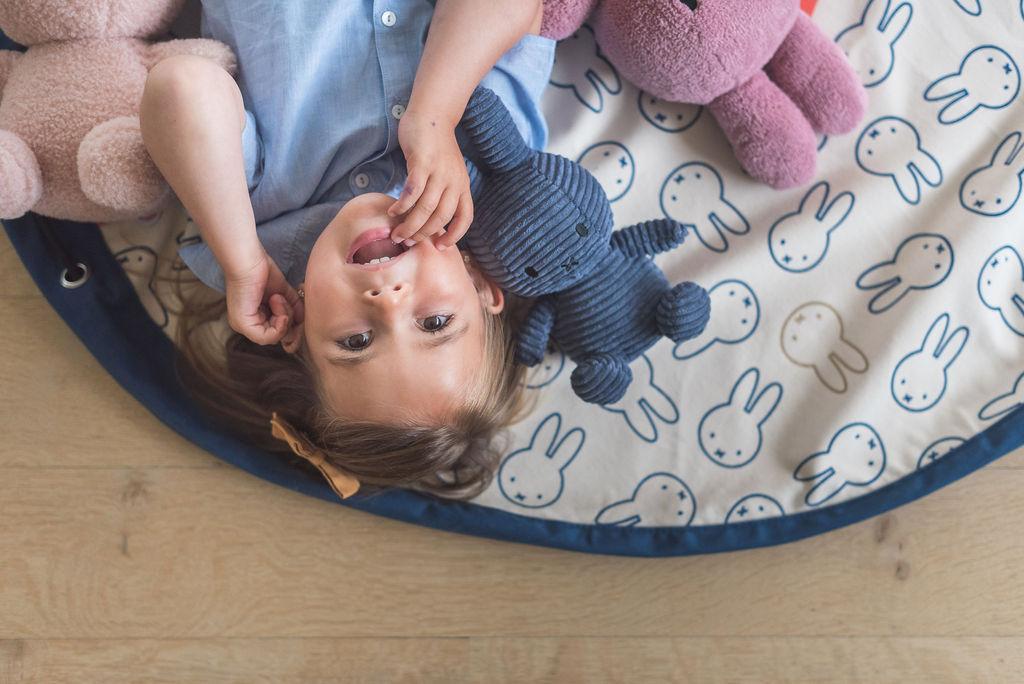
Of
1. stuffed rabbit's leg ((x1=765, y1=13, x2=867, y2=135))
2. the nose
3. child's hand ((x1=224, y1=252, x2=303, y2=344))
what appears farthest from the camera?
stuffed rabbit's leg ((x1=765, y1=13, x2=867, y2=135))

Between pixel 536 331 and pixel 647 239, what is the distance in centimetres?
14

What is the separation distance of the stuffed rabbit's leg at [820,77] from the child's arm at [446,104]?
292 mm

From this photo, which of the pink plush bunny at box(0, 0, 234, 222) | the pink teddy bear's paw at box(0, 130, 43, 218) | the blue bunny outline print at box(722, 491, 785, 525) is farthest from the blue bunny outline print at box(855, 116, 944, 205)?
the pink teddy bear's paw at box(0, 130, 43, 218)

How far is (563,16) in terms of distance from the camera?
0.85 metres

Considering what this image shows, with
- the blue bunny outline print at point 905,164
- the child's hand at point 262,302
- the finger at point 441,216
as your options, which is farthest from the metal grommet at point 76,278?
the blue bunny outline print at point 905,164

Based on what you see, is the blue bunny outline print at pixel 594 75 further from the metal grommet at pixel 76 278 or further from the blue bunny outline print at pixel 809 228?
the metal grommet at pixel 76 278

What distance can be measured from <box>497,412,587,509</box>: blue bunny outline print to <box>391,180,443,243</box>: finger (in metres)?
0.31

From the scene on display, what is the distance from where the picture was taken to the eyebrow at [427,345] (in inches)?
28.1

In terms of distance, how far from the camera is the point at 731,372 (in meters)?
0.92

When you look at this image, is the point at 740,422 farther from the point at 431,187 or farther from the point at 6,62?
the point at 6,62

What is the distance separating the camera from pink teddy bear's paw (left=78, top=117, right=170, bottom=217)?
758 millimetres

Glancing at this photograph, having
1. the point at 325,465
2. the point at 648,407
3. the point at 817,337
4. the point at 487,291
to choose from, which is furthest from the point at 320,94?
the point at 817,337

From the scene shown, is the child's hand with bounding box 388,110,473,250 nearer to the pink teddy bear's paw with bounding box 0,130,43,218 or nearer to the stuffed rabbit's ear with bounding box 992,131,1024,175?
the pink teddy bear's paw with bounding box 0,130,43,218

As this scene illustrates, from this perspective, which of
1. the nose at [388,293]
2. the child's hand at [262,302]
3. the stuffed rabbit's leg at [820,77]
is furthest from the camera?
the stuffed rabbit's leg at [820,77]
